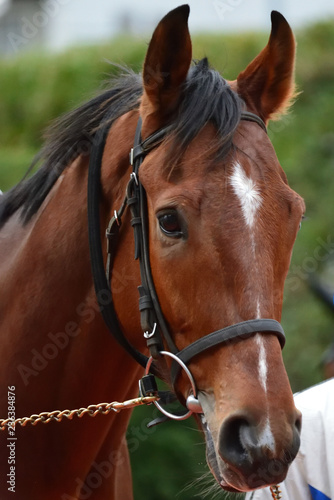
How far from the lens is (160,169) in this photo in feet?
7.21

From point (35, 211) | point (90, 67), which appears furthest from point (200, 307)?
point (90, 67)

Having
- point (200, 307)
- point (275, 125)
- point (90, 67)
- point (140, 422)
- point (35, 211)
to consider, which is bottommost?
point (140, 422)

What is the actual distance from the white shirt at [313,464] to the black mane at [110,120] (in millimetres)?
1105

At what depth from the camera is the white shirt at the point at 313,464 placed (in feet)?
8.07

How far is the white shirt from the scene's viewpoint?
2.46 metres

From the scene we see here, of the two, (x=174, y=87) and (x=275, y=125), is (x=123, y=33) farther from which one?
(x=174, y=87)

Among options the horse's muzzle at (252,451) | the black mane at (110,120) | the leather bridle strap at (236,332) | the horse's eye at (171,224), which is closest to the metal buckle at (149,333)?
the leather bridle strap at (236,332)

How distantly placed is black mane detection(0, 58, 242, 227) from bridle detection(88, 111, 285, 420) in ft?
0.24

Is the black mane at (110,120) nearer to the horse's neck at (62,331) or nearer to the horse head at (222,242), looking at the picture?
the horse head at (222,242)

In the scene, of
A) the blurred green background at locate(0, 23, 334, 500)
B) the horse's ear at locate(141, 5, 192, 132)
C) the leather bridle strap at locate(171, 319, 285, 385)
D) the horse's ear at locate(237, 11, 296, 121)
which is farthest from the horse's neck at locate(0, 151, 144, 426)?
the blurred green background at locate(0, 23, 334, 500)

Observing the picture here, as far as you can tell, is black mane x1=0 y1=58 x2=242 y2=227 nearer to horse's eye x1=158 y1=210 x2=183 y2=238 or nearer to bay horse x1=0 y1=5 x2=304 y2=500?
bay horse x1=0 y1=5 x2=304 y2=500

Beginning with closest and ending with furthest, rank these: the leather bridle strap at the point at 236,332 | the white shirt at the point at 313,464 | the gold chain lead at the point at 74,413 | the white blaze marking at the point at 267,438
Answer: the white blaze marking at the point at 267,438, the leather bridle strap at the point at 236,332, the gold chain lead at the point at 74,413, the white shirt at the point at 313,464

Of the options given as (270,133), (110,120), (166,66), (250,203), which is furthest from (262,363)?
(270,133)

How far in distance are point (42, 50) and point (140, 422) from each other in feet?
14.0
